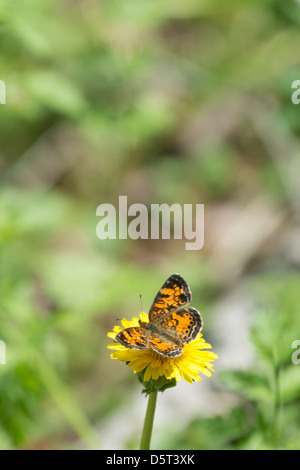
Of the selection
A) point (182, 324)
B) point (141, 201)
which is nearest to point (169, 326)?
point (182, 324)

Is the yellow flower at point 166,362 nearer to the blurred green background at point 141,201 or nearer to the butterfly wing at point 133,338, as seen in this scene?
the butterfly wing at point 133,338

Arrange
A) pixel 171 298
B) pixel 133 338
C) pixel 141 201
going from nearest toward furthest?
pixel 133 338, pixel 171 298, pixel 141 201

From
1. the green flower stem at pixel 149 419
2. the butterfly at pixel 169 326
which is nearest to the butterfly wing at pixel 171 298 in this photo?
the butterfly at pixel 169 326

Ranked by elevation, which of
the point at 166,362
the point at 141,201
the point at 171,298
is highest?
the point at 141,201

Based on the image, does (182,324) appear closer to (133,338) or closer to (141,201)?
(133,338)

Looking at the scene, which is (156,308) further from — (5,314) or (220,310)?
(220,310)
